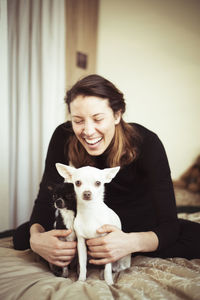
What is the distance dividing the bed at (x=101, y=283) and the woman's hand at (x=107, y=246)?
3.1 inches

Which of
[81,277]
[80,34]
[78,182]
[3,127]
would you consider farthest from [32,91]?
[81,277]

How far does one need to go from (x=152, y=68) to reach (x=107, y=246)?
2332mm

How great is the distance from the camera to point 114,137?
3.80 ft

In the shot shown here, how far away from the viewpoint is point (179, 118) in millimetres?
2729

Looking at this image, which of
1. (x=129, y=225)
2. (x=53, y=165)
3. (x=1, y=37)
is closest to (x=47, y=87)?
(x=1, y=37)

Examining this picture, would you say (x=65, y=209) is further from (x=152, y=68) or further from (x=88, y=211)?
(x=152, y=68)

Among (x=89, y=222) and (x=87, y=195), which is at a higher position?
(x=87, y=195)

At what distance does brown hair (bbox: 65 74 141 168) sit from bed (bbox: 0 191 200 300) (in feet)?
1.45

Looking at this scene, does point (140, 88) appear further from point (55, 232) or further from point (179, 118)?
point (55, 232)

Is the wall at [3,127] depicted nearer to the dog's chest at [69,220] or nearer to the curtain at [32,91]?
the curtain at [32,91]

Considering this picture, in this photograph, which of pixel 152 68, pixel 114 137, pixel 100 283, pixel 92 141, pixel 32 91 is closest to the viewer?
pixel 100 283

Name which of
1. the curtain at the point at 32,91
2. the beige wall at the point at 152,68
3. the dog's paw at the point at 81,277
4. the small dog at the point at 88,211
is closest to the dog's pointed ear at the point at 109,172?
the small dog at the point at 88,211

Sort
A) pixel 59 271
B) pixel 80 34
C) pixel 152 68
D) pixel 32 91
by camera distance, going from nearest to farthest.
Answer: pixel 59 271, pixel 32 91, pixel 80 34, pixel 152 68

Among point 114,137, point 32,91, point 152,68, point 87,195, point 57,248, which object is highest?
point 152,68
